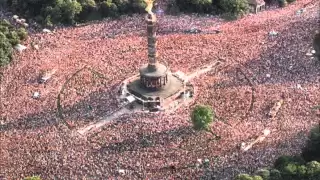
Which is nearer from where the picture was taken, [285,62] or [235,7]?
[285,62]

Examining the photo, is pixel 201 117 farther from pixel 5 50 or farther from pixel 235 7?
pixel 5 50

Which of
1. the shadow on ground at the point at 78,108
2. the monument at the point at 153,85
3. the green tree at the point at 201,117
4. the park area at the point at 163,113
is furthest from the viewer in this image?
the monument at the point at 153,85

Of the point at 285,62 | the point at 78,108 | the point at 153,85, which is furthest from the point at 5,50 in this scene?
the point at 285,62

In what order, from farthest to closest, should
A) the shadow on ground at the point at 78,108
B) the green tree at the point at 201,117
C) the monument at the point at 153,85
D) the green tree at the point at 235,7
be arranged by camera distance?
the green tree at the point at 235,7 < the monument at the point at 153,85 < the shadow on ground at the point at 78,108 < the green tree at the point at 201,117

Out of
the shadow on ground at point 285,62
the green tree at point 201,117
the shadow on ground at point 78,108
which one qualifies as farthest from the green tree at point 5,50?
the shadow on ground at point 285,62

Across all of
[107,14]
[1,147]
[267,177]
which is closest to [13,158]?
[1,147]

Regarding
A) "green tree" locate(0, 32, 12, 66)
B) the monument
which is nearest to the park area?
"green tree" locate(0, 32, 12, 66)

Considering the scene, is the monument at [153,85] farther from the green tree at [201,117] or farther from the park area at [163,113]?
the green tree at [201,117]
